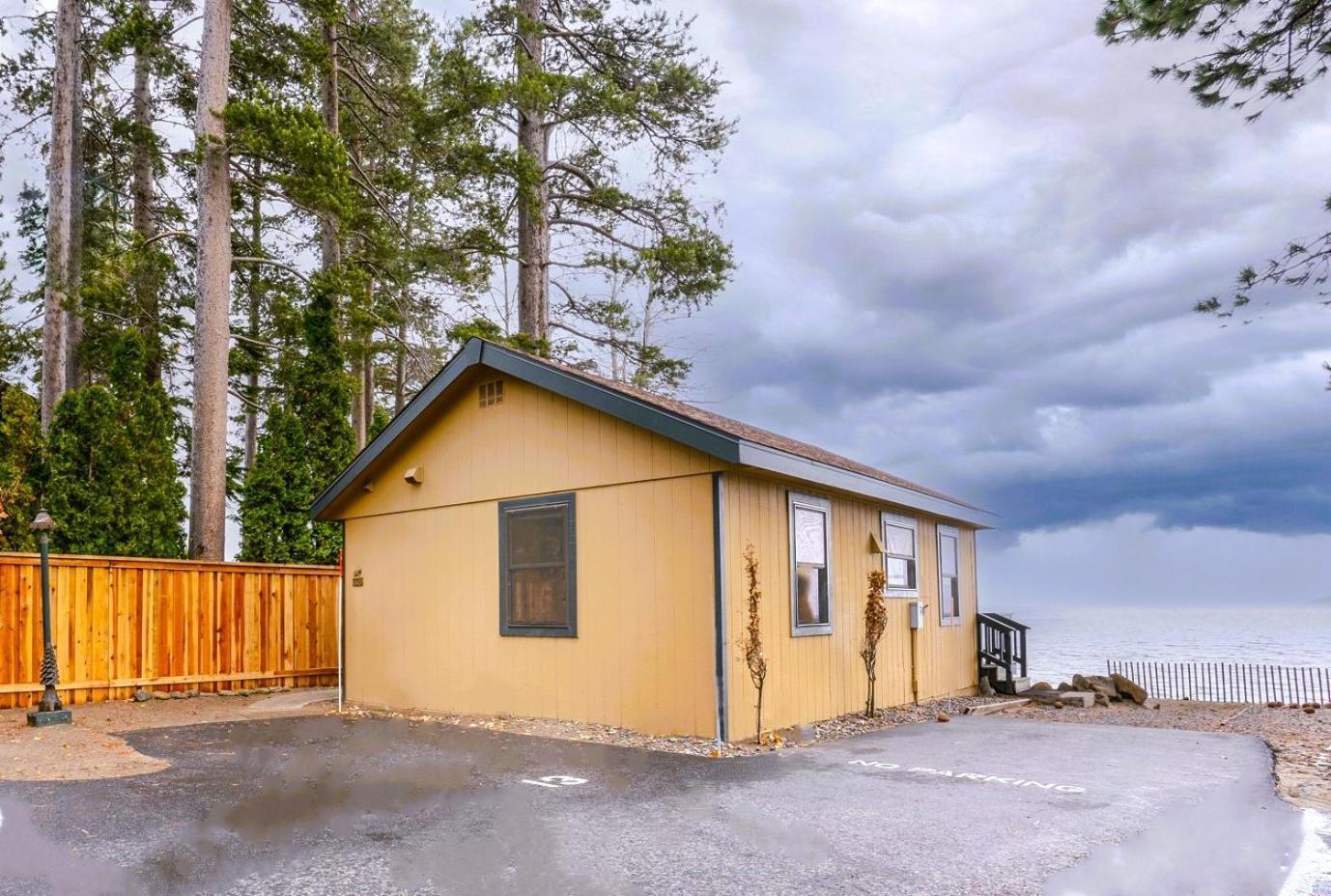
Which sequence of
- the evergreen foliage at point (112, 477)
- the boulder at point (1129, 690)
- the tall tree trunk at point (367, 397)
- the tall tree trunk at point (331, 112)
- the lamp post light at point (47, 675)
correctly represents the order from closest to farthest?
the lamp post light at point (47, 675) → the evergreen foliage at point (112, 477) → the boulder at point (1129, 690) → the tall tree trunk at point (331, 112) → the tall tree trunk at point (367, 397)

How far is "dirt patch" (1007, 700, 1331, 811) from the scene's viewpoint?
6.36 metres

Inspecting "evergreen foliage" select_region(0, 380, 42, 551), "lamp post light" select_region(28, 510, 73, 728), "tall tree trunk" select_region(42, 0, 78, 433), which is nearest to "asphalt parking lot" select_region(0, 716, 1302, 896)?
"lamp post light" select_region(28, 510, 73, 728)

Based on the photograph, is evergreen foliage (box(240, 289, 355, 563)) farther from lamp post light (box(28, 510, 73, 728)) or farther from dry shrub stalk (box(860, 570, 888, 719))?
dry shrub stalk (box(860, 570, 888, 719))

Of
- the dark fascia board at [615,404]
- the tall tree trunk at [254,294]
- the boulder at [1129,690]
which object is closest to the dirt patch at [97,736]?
the dark fascia board at [615,404]

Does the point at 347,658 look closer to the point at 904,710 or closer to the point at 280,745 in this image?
the point at 280,745

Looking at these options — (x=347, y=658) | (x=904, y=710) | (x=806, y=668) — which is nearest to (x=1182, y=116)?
(x=806, y=668)

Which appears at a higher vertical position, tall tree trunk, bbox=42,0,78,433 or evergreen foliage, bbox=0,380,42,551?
tall tree trunk, bbox=42,0,78,433

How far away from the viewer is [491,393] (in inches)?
383

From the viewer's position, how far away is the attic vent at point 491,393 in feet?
31.6

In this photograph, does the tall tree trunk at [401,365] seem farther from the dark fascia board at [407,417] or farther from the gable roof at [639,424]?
the gable roof at [639,424]

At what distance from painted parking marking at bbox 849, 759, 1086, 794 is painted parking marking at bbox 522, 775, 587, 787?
2122mm

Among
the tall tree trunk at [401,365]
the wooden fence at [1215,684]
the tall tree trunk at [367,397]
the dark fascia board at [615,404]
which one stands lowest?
the wooden fence at [1215,684]

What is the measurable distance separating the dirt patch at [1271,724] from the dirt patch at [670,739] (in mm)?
2199

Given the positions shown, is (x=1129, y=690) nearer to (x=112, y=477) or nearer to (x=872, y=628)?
(x=872, y=628)
